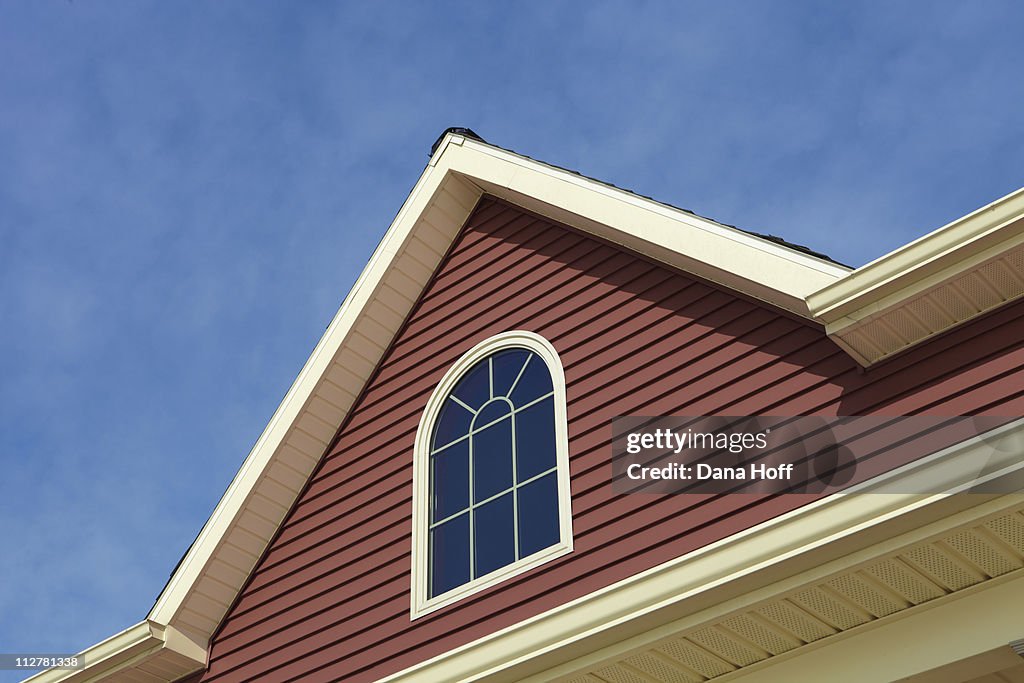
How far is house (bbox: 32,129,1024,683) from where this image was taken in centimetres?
632

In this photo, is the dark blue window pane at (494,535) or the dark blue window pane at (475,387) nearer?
the dark blue window pane at (494,535)

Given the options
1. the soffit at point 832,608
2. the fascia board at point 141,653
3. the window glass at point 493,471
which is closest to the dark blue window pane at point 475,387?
the window glass at point 493,471

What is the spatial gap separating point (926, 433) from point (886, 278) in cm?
92

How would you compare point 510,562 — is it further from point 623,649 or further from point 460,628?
point 623,649

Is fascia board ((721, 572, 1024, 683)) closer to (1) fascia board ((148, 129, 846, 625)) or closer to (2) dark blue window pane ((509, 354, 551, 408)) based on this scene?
(1) fascia board ((148, 129, 846, 625))

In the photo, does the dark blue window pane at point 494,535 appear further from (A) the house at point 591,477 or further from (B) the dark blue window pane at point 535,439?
(B) the dark blue window pane at point 535,439

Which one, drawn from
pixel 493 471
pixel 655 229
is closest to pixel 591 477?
pixel 493 471

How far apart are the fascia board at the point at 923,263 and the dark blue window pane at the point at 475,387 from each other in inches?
128

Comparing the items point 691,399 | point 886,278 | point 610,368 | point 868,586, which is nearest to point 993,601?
point 868,586

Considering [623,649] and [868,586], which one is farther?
[623,649]

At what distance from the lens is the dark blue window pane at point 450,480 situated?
9250 mm

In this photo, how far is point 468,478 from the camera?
30.5 ft

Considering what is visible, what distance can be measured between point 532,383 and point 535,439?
517mm

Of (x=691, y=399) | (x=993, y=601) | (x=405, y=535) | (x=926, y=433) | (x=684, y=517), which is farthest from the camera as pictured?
(x=405, y=535)
